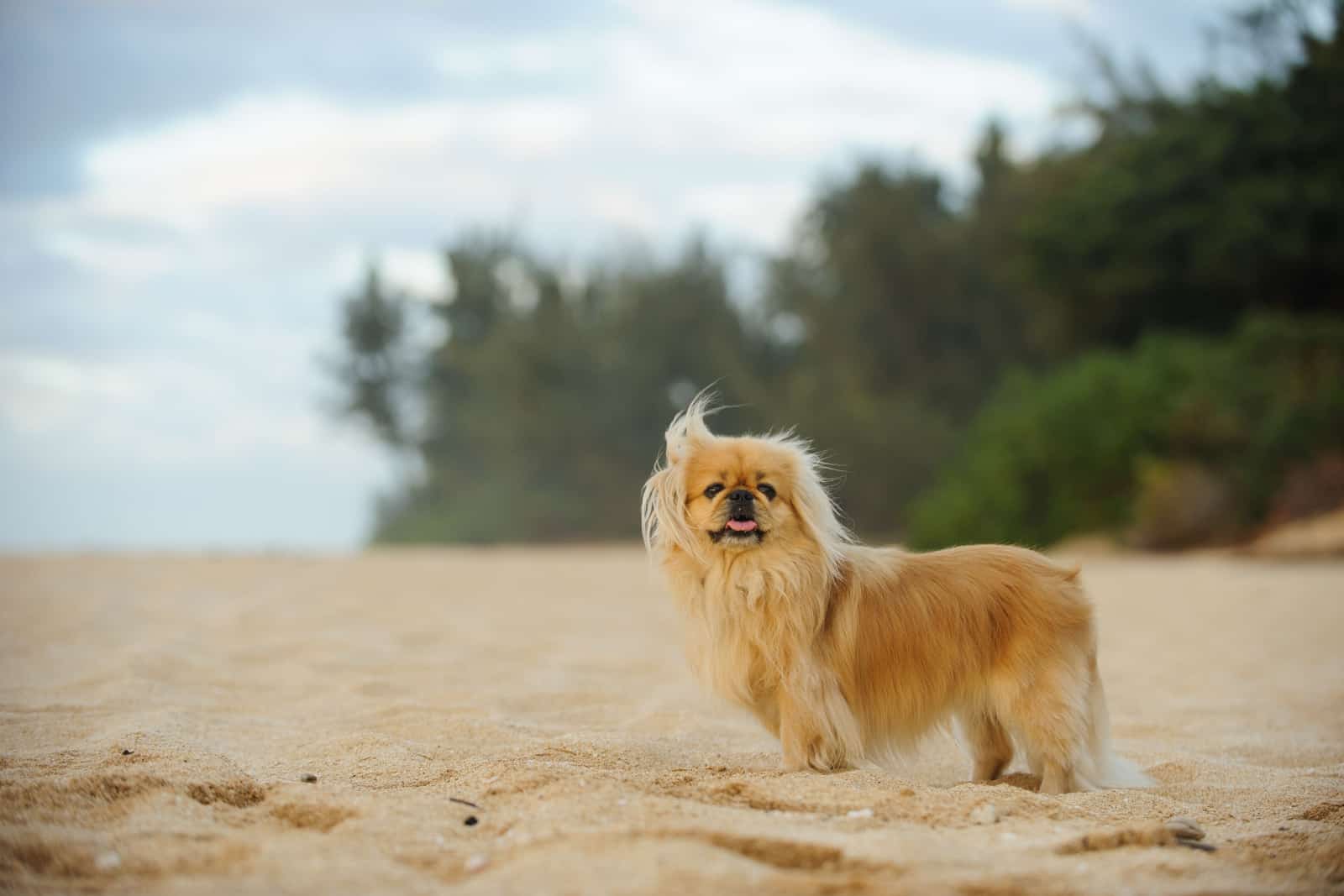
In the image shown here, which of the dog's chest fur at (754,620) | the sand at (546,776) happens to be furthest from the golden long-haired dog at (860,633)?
the sand at (546,776)

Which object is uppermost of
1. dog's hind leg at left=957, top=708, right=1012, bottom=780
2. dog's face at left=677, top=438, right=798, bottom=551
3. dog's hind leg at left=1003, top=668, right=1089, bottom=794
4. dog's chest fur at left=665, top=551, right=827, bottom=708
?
dog's face at left=677, top=438, right=798, bottom=551

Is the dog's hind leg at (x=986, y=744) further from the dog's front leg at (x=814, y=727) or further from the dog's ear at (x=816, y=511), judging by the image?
the dog's ear at (x=816, y=511)

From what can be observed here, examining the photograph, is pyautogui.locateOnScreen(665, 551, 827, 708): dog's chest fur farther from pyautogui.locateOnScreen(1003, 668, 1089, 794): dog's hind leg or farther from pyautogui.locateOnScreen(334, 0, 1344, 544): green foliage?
pyautogui.locateOnScreen(334, 0, 1344, 544): green foliage

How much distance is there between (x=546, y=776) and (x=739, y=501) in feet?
3.82

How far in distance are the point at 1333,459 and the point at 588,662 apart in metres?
11.0

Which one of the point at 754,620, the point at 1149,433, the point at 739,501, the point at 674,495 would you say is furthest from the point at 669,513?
the point at 1149,433

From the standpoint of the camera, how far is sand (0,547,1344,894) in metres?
2.79

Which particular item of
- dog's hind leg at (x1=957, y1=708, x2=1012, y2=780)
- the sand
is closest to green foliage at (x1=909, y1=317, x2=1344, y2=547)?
the sand

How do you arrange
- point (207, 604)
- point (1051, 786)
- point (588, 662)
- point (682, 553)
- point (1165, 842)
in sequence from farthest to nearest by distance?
point (207, 604) < point (588, 662) < point (682, 553) < point (1051, 786) < point (1165, 842)

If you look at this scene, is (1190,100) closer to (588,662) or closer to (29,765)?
(588,662)

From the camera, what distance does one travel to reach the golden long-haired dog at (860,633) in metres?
4.09

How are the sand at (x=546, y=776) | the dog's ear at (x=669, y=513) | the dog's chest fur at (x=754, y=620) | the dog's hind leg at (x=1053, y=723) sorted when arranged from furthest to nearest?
the dog's ear at (x=669, y=513)
the dog's chest fur at (x=754, y=620)
the dog's hind leg at (x=1053, y=723)
the sand at (x=546, y=776)

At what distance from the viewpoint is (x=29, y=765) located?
3727 mm

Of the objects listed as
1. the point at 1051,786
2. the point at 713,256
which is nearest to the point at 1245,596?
the point at 1051,786
